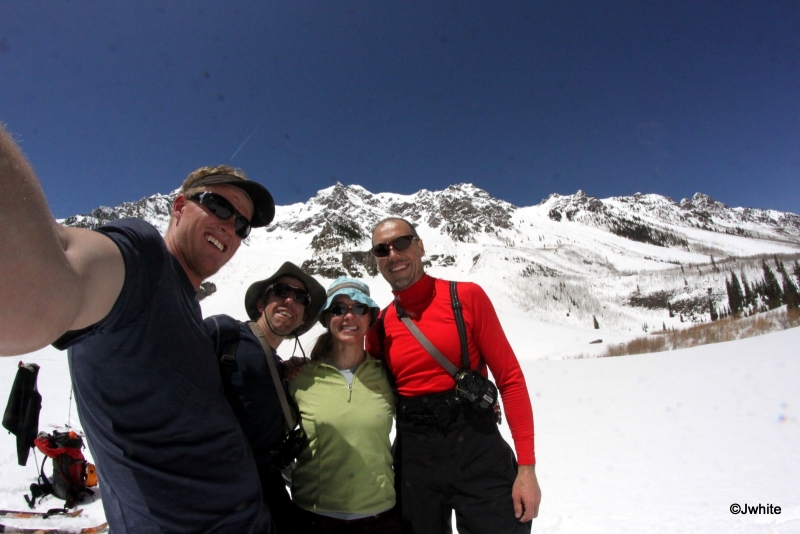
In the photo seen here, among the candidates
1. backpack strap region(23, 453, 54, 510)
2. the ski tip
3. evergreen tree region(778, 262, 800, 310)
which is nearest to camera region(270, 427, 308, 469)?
the ski tip

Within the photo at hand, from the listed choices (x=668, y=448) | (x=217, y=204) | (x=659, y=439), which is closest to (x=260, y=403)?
(x=217, y=204)

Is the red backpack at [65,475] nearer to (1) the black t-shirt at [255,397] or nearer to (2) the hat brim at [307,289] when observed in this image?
(2) the hat brim at [307,289]

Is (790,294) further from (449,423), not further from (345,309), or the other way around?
(345,309)

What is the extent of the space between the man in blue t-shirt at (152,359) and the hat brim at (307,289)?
38.7 inches

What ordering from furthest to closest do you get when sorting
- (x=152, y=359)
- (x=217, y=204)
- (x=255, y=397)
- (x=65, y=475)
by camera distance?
(x=65, y=475) → (x=255, y=397) → (x=217, y=204) → (x=152, y=359)

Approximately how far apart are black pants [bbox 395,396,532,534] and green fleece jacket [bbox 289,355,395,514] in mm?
158

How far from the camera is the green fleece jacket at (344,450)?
2158 mm

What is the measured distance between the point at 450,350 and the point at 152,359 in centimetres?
172

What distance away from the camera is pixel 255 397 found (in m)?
2.09

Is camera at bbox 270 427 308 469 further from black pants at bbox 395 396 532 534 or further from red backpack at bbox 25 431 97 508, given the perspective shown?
red backpack at bbox 25 431 97 508

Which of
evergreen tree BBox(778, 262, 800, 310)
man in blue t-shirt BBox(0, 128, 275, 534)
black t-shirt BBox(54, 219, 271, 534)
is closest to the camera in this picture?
man in blue t-shirt BBox(0, 128, 275, 534)

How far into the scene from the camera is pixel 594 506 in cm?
390

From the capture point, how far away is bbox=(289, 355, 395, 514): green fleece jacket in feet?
7.08

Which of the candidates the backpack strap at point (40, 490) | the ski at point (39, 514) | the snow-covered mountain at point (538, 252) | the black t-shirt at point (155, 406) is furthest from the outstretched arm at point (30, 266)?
the snow-covered mountain at point (538, 252)
